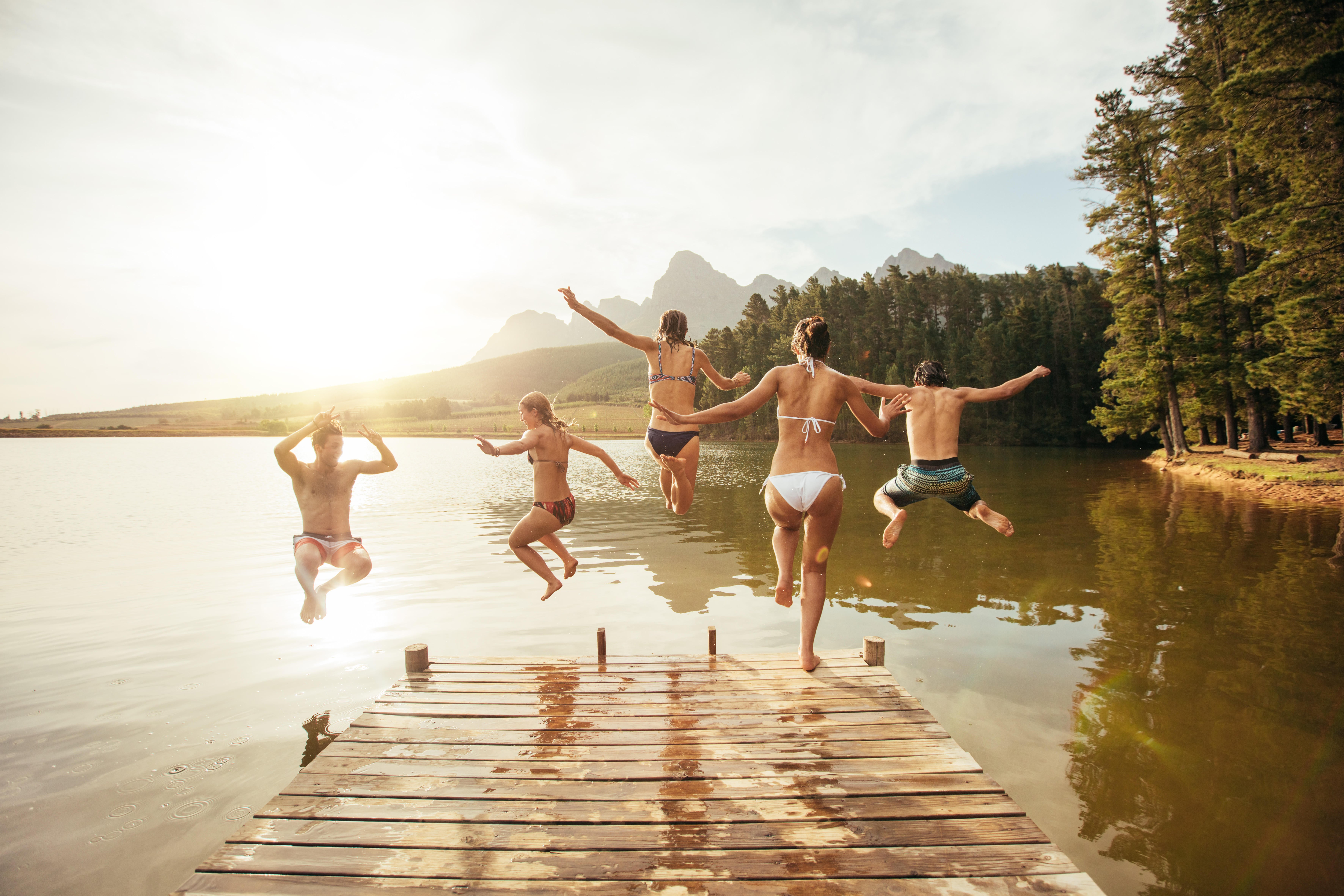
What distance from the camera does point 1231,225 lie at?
24.8 m

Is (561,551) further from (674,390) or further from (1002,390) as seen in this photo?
(1002,390)

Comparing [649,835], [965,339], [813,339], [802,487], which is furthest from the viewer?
[965,339]

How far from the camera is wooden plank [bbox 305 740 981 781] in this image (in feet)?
16.7

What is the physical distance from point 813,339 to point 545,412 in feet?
11.0

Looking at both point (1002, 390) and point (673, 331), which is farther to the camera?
point (673, 331)

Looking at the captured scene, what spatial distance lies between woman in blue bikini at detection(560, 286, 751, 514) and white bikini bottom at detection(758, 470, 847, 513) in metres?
1.49

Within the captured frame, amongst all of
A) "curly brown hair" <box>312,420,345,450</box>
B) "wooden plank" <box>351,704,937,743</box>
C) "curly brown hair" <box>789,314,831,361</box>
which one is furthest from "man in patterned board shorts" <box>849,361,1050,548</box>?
"curly brown hair" <box>312,420,345,450</box>

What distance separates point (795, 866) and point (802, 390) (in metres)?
4.04

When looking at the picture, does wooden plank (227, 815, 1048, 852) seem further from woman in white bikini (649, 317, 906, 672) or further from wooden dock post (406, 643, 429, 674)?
wooden dock post (406, 643, 429, 674)

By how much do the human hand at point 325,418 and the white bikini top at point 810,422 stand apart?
542 cm

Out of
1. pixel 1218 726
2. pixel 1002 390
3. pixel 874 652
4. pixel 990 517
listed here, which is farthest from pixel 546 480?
pixel 1218 726

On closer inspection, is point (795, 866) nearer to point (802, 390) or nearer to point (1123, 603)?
point (802, 390)

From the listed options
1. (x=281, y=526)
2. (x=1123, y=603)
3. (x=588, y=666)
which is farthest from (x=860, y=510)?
(x=281, y=526)

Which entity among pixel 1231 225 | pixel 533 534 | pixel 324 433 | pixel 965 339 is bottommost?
→ pixel 533 534
